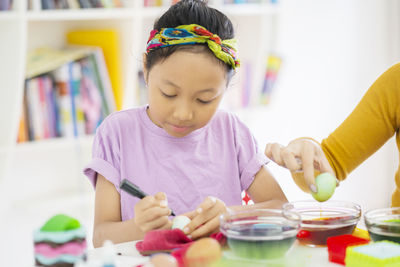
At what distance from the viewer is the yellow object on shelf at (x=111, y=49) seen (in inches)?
102

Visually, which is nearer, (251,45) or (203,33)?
(203,33)

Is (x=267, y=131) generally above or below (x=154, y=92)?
below

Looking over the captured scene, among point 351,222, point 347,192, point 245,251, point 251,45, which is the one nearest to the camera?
point 245,251

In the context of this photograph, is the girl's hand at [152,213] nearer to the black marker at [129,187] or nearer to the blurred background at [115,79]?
the black marker at [129,187]

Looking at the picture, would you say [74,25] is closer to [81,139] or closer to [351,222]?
[81,139]

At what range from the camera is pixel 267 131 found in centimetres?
323

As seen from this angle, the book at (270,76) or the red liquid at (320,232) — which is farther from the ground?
the book at (270,76)

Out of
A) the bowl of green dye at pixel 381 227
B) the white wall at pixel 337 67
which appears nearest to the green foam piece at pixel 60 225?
the bowl of green dye at pixel 381 227

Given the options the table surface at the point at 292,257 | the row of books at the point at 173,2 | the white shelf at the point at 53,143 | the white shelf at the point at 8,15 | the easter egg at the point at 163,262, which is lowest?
the white shelf at the point at 53,143

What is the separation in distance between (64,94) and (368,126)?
4.77ft

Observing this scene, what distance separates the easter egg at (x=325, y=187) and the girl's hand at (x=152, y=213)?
296 millimetres

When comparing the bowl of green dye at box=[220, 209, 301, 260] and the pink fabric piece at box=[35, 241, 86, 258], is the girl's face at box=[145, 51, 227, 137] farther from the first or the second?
the pink fabric piece at box=[35, 241, 86, 258]

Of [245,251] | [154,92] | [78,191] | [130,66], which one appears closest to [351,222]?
[245,251]

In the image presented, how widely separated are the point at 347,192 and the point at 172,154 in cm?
237
